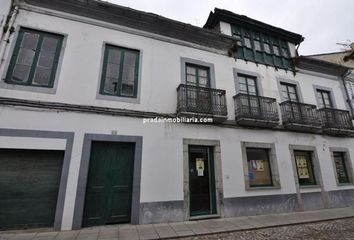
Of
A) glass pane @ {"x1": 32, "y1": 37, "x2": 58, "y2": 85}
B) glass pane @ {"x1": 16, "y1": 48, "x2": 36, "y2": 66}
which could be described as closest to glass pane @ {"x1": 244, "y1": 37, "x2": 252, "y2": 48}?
glass pane @ {"x1": 32, "y1": 37, "x2": 58, "y2": 85}

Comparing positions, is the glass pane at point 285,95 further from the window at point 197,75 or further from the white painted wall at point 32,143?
the white painted wall at point 32,143

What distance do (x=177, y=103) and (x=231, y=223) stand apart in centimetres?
446

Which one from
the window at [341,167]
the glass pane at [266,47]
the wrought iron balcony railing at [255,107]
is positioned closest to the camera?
the wrought iron balcony railing at [255,107]

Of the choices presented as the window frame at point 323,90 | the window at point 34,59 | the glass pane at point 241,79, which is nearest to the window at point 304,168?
the window frame at point 323,90

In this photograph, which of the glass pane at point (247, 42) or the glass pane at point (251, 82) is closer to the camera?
the glass pane at point (251, 82)

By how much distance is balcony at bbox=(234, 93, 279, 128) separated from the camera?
723 cm

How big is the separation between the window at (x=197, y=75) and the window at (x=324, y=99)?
6884mm

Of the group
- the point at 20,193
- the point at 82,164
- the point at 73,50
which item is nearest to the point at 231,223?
the point at 82,164

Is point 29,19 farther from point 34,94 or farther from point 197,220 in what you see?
point 197,220

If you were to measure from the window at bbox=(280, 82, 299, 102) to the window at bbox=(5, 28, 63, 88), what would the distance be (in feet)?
32.7

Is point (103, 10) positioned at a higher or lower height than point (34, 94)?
higher

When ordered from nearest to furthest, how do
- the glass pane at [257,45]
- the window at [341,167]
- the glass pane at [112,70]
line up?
the glass pane at [112,70], the window at [341,167], the glass pane at [257,45]

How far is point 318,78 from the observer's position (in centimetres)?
1012

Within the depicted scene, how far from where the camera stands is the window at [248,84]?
8273 mm
